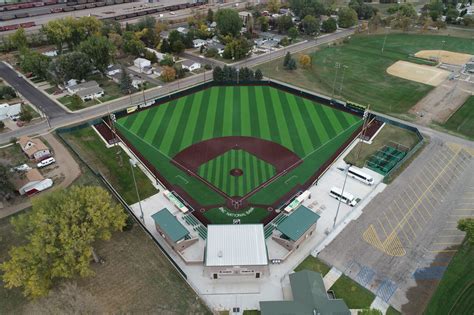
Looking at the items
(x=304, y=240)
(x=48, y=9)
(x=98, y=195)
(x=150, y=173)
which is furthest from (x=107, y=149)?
(x=48, y=9)

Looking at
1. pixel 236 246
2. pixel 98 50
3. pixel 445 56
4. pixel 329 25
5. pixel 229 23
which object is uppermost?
pixel 229 23

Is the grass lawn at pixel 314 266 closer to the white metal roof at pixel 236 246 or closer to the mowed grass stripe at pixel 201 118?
the white metal roof at pixel 236 246

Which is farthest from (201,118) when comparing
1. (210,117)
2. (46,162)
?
(46,162)

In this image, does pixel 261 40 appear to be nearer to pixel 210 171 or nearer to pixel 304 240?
pixel 210 171

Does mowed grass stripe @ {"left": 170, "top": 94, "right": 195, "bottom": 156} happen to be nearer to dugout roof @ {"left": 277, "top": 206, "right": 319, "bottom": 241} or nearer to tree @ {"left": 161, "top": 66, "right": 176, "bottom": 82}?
tree @ {"left": 161, "top": 66, "right": 176, "bottom": 82}

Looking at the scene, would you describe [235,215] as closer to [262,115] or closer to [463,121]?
[262,115]

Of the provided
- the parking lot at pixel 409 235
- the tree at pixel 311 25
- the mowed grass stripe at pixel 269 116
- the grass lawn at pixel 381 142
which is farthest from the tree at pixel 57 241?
the tree at pixel 311 25
